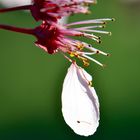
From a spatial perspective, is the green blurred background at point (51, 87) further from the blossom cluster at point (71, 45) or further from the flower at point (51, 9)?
the flower at point (51, 9)

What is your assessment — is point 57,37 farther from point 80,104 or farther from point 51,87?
point 51,87

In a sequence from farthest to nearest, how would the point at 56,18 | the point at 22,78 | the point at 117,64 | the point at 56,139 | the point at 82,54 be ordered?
the point at 117,64 → the point at 22,78 → the point at 56,139 → the point at 82,54 → the point at 56,18

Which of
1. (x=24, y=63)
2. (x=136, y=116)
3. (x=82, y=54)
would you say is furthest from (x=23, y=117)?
(x=82, y=54)

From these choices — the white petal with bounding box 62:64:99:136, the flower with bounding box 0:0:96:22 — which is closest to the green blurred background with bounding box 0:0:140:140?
the white petal with bounding box 62:64:99:136

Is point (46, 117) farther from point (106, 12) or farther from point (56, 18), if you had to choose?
point (56, 18)

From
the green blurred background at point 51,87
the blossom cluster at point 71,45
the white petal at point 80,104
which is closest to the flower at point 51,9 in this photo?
the blossom cluster at point 71,45

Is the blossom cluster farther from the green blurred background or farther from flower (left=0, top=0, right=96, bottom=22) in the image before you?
the green blurred background
